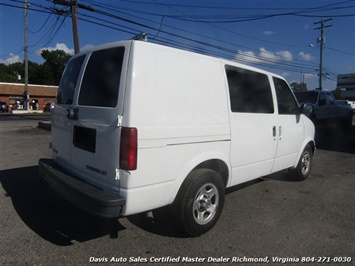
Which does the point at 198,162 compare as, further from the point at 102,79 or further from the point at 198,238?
the point at 102,79

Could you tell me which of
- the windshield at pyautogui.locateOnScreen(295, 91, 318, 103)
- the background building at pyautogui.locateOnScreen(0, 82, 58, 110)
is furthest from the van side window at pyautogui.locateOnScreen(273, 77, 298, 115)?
the background building at pyautogui.locateOnScreen(0, 82, 58, 110)

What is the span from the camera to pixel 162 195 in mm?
3121

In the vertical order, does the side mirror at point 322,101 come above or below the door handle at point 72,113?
above

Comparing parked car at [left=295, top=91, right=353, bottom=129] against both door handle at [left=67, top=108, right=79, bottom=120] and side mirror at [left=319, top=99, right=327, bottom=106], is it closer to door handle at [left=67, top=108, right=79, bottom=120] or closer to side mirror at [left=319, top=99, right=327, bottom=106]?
side mirror at [left=319, top=99, right=327, bottom=106]

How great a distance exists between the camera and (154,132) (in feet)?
9.77

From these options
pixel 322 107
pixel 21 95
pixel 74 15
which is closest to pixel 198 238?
pixel 322 107

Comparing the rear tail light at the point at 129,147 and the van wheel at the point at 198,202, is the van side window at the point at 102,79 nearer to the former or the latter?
the rear tail light at the point at 129,147

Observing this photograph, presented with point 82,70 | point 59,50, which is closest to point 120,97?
point 82,70

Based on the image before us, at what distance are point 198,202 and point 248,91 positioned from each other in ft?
5.72

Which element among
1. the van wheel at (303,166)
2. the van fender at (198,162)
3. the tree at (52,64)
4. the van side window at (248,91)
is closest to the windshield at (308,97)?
the van wheel at (303,166)

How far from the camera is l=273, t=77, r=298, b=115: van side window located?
4957 mm

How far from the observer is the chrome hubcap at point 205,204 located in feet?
11.4

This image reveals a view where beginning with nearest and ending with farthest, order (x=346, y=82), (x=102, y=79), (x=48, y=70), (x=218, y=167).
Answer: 1. (x=102, y=79)
2. (x=218, y=167)
3. (x=48, y=70)
4. (x=346, y=82)

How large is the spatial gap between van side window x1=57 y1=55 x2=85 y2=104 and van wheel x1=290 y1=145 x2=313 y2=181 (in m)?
4.21
